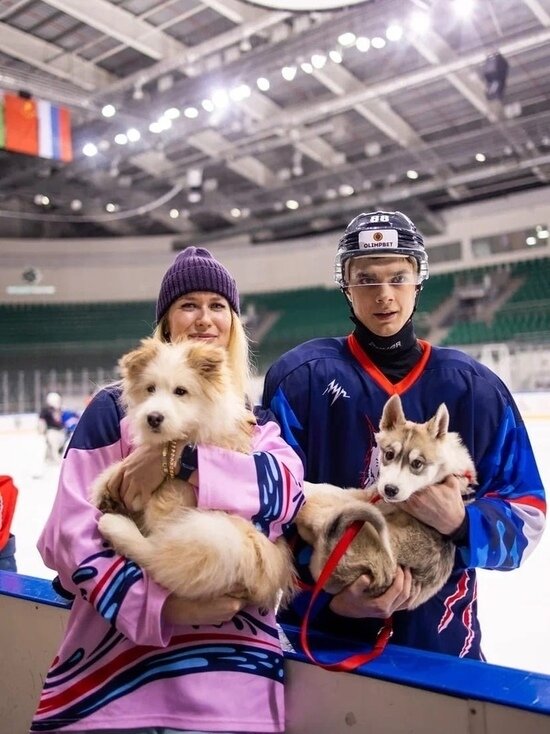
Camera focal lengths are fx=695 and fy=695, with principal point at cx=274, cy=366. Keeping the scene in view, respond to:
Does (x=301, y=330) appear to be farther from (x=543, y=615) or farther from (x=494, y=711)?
(x=494, y=711)

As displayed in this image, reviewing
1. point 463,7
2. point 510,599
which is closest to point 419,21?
point 463,7

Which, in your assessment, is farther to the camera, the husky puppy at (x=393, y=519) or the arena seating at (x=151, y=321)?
the arena seating at (x=151, y=321)

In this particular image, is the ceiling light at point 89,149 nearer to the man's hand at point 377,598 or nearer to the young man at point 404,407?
the young man at point 404,407

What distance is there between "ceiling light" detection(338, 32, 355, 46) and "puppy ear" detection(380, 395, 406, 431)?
8.08 metres

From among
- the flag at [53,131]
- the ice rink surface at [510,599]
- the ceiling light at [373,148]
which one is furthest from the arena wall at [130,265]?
the ice rink surface at [510,599]

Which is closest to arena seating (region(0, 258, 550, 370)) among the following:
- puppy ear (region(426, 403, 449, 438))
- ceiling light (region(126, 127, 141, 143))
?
ceiling light (region(126, 127, 141, 143))

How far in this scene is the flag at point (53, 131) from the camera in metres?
9.72

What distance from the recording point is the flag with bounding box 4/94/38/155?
358 inches

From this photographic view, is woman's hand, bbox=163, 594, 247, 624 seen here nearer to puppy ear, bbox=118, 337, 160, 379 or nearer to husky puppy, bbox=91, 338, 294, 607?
husky puppy, bbox=91, 338, 294, 607

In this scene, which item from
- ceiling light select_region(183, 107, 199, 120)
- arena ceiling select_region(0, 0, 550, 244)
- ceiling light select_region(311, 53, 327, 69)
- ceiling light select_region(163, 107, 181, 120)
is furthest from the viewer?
ceiling light select_region(183, 107, 199, 120)

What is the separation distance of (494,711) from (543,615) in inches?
76.9

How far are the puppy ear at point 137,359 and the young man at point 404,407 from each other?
0.32 m

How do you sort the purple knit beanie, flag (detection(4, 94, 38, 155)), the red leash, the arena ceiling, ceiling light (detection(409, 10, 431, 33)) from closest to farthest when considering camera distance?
1. the red leash
2. the purple knit beanie
3. ceiling light (detection(409, 10, 431, 33))
4. the arena ceiling
5. flag (detection(4, 94, 38, 155))

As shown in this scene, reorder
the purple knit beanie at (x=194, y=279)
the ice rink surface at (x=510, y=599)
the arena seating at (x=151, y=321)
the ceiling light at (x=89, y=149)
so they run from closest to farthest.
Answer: the purple knit beanie at (x=194, y=279) < the ice rink surface at (x=510, y=599) < the ceiling light at (x=89, y=149) < the arena seating at (x=151, y=321)
